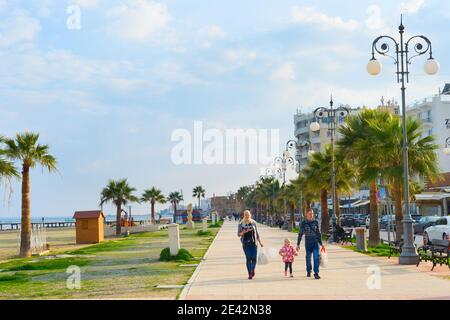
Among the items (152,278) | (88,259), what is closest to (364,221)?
(88,259)

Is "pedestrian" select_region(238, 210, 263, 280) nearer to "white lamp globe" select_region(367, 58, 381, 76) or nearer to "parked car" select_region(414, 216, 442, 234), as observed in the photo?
"white lamp globe" select_region(367, 58, 381, 76)

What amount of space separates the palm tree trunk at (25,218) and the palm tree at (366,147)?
1572cm

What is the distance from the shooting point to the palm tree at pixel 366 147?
2395cm

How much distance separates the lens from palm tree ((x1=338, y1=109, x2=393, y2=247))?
78.6 feet

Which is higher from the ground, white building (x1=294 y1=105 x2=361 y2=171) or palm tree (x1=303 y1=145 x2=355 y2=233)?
white building (x1=294 y1=105 x2=361 y2=171)

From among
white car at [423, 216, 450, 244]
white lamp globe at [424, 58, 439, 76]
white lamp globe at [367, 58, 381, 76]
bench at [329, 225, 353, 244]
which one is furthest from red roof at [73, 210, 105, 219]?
white lamp globe at [424, 58, 439, 76]

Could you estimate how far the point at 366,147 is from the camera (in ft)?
78.8

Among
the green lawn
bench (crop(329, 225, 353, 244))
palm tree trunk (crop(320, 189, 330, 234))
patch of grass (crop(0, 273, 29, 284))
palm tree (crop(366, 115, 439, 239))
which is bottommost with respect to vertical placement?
patch of grass (crop(0, 273, 29, 284))

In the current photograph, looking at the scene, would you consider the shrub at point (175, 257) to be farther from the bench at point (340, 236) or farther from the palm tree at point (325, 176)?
the palm tree at point (325, 176)

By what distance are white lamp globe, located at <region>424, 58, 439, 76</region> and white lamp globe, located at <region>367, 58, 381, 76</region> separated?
1.42 meters

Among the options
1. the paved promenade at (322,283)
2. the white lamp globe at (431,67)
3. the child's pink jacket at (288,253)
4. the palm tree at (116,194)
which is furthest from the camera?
the palm tree at (116,194)

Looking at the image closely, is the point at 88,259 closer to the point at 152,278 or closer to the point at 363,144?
the point at 152,278

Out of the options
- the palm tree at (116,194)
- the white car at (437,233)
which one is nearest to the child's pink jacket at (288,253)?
the white car at (437,233)
